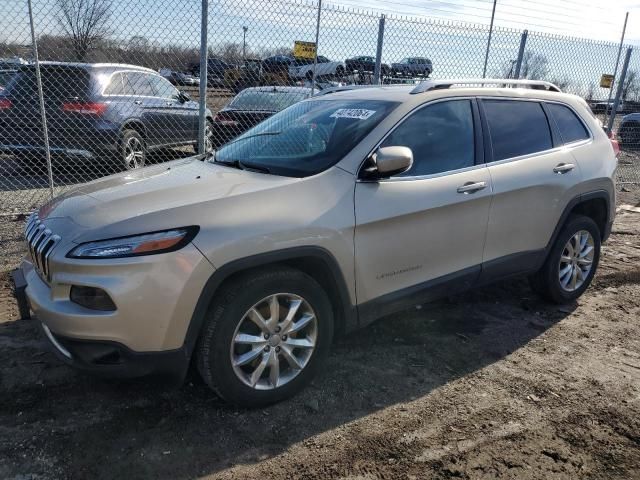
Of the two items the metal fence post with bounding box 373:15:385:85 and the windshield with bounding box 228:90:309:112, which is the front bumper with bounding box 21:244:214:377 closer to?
the metal fence post with bounding box 373:15:385:85

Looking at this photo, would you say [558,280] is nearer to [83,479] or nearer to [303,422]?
[303,422]

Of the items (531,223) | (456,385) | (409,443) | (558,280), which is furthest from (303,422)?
(558,280)

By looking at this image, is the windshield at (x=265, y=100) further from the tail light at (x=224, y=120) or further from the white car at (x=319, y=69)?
the white car at (x=319, y=69)

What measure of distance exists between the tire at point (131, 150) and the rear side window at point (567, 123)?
6003 millimetres

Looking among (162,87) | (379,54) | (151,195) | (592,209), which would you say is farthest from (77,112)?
(592,209)

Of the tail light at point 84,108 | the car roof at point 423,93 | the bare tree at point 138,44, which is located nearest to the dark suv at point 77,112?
the tail light at point 84,108

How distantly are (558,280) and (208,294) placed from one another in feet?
10.3

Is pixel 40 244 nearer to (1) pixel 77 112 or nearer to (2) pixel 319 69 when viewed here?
(1) pixel 77 112

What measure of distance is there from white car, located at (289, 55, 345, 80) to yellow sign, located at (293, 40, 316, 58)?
683 millimetres

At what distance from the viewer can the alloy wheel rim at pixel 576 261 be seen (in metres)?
4.48

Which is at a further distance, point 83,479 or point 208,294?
point 208,294

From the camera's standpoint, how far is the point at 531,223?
158 inches

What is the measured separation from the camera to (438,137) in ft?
11.7

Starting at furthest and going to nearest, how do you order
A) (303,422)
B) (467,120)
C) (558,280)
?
1. (558,280)
2. (467,120)
3. (303,422)
